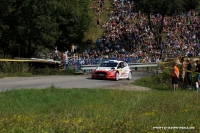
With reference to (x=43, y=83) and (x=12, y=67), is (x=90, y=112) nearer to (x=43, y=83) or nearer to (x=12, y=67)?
(x=43, y=83)

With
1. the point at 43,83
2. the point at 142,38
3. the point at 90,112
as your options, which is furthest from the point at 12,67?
the point at 142,38

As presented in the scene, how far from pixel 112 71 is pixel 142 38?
1816cm

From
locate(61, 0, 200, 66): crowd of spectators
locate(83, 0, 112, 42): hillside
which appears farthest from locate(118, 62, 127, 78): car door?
locate(83, 0, 112, 42): hillside

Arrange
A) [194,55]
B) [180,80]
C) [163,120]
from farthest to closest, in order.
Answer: [194,55] < [180,80] < [163,120]

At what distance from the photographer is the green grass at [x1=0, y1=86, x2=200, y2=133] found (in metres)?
9.09

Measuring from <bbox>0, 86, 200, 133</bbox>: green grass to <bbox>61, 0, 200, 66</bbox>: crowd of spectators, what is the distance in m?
24.1

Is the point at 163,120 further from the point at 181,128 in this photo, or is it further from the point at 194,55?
the point at 194,55

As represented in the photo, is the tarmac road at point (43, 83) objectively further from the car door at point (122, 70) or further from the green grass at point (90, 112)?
the green grass at point (90, 112)

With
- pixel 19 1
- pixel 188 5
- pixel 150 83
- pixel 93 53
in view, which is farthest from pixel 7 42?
pixel 188 5

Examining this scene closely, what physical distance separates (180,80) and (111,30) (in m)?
23.4

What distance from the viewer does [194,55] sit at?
144 ft

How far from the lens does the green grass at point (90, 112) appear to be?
9086 mm

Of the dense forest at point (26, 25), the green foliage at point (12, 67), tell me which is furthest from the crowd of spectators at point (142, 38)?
the green foliage at point (12, 67)

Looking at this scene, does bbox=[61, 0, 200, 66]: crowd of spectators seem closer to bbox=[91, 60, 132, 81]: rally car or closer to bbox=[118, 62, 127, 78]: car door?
bbox=[118, 62, 127, 78]: car door
